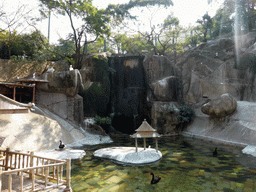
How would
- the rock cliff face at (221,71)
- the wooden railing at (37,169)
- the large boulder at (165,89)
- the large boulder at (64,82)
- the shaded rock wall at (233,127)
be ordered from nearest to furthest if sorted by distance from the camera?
the wooden railing at (37,169), the shaded rock wall at (233,127), the large boulder at (64,82), the rock cliff face at (221,71), the large boulder at (165,89)

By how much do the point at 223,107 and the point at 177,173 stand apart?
1025 cm

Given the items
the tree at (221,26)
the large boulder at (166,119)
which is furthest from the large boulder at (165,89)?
the tree at (221,26)

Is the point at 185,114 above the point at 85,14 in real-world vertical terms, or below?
below

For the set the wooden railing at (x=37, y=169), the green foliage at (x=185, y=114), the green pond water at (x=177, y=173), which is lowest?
the green pond water at (x=177, y=173)

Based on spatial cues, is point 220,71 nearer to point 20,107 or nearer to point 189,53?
point 189,53

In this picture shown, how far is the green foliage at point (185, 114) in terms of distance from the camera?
20.8m

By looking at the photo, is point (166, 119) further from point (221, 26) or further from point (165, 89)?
point (221, 26)

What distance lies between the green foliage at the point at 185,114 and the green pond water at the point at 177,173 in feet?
23.1

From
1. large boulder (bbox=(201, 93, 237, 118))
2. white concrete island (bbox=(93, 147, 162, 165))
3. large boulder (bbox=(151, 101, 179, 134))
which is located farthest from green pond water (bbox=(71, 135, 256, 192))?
large boulder (bbox=(151, 101, 179, 134))

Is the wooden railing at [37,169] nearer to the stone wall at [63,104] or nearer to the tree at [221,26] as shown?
the stone wall at [63,104]

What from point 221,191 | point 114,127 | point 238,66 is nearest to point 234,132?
point 238,66

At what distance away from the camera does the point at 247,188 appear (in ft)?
27.6

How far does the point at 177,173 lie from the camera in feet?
33.1

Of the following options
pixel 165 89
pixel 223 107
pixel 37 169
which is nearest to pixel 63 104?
pixel 165 89
